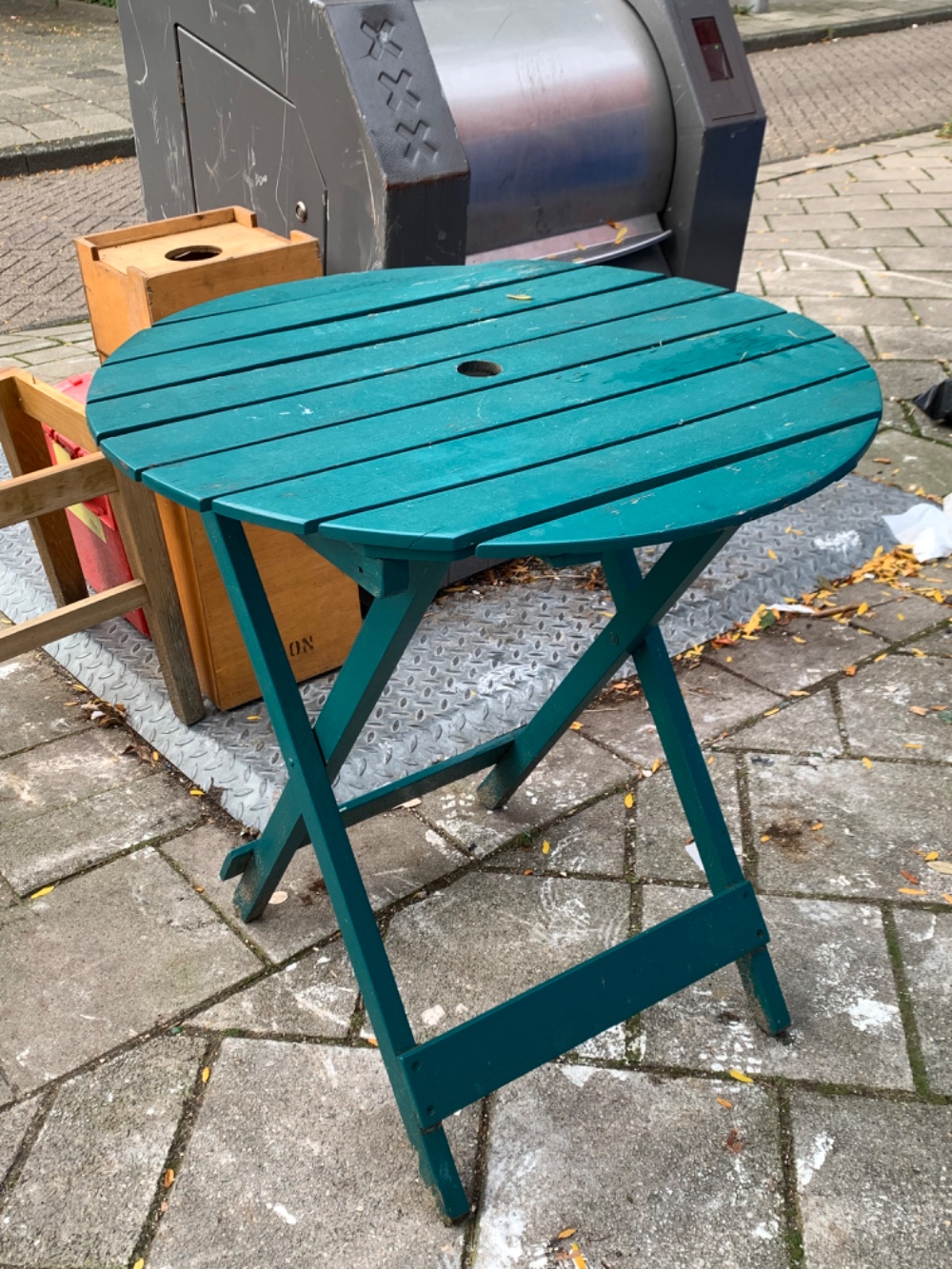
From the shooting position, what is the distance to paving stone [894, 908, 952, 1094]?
1930 mm

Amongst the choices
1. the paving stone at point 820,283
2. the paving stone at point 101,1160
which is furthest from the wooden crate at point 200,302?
the paving stone at point 820,283

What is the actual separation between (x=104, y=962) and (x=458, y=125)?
2049 millimetres

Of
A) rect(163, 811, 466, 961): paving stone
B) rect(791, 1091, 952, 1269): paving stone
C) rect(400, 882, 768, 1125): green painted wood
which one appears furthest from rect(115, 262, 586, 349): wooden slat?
rect(791, 1091, 952, 1269): paving stone

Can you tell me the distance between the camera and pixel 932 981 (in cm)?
207

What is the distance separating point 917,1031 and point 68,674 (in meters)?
2.13

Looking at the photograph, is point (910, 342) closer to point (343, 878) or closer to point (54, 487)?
point (54, 487)

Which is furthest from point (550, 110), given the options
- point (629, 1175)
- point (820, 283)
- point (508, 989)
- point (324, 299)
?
point (820, 283)

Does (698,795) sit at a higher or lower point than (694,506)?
lower

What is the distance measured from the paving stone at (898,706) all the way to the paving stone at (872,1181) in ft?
3.17

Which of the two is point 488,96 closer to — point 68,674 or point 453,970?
point 68,674

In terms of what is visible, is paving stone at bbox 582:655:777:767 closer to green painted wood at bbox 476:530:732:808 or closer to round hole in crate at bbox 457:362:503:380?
green painted wood at bbox 476:530:732:808

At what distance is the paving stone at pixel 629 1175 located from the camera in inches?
66.0

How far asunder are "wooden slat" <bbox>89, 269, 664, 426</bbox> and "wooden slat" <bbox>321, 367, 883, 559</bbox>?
0.45m

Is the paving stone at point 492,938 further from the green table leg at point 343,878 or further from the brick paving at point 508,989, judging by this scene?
the green table leg at point 343,878
